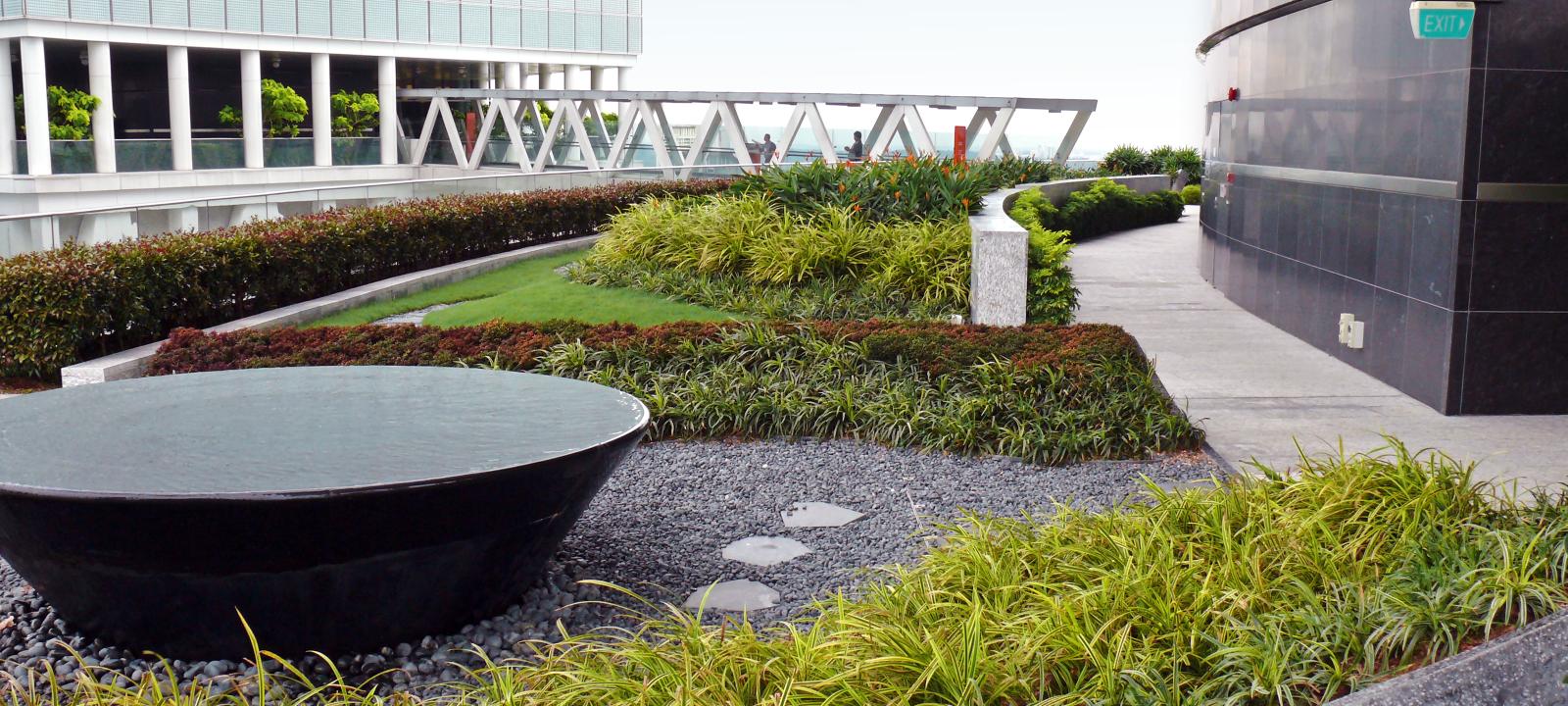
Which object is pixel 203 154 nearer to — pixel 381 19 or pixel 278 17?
pixel 278 17

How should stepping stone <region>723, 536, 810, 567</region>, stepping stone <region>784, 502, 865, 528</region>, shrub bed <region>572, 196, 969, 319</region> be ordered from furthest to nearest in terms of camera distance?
shrub bed <region>572, 196, 969, 319</region>
stepping stone <region>784, 502, 865, 528</region>
stepping stone <region>723, 536, 810, 567</region>

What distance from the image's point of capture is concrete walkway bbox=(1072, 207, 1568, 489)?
7766mm

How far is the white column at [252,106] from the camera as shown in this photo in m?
33.2

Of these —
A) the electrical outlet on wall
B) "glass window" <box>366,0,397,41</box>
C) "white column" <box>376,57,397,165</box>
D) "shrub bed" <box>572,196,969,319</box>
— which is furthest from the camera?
"white column" <box>376,57,397,165</box>

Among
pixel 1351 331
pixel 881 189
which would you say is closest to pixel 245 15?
pixel 881 189

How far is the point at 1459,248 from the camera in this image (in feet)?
28.8

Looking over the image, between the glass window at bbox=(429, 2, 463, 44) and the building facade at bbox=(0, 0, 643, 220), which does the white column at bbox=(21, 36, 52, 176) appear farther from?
the glass window at bbox=(429, 2, 463, 44)

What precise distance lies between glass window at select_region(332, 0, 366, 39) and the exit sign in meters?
32.6

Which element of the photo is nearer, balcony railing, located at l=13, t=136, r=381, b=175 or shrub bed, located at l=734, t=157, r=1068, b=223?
shrub bed, located at l=734, t=157, r=1068, b=223

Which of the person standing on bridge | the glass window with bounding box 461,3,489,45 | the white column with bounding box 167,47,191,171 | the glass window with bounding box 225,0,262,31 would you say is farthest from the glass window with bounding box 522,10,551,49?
the person standing on bridge

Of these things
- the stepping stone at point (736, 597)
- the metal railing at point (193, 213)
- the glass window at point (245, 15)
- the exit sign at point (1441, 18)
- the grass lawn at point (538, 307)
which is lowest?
the stepping stone at point (736, 597)

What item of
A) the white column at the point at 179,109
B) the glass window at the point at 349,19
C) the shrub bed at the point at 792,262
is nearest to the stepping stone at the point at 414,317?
the shrub bed at the point at 792,262

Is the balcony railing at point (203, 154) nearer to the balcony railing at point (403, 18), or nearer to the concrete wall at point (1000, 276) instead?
the balcony railing at point (403, 18)

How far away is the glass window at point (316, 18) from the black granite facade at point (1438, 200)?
29134mm
